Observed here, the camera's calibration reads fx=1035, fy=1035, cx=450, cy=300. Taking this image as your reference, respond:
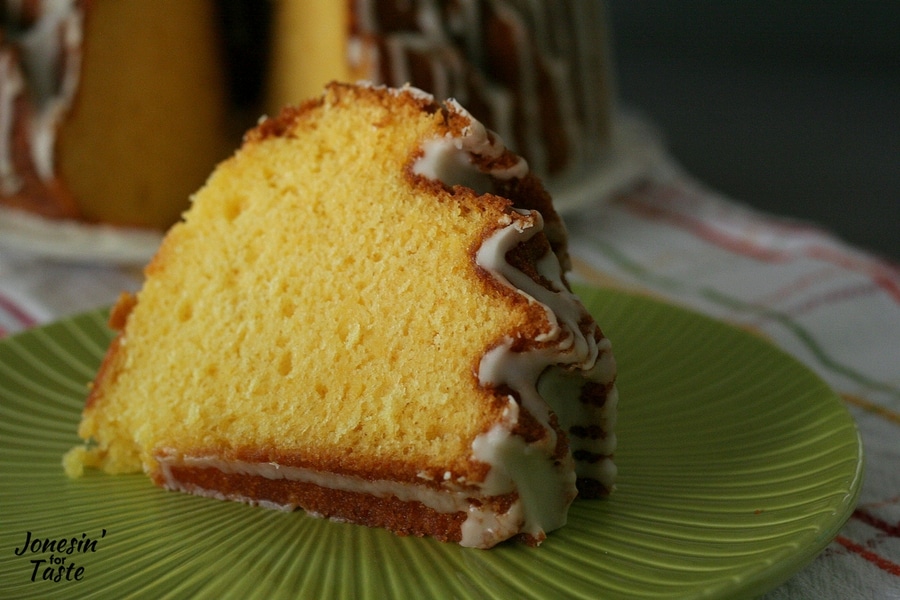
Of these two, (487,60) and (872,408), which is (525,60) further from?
(872,408)

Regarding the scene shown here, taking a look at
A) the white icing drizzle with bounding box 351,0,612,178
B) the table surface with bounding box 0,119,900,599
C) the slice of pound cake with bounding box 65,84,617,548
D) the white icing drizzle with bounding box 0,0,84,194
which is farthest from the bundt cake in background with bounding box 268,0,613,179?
the slice of pound cake with bounding box 65,84,617,548

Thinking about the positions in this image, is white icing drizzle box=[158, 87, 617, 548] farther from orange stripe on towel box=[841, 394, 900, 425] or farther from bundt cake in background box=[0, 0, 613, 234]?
bundt cake in background box=[0, 0, 613, 234]

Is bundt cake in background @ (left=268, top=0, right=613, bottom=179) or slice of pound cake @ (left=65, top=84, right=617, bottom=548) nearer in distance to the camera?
slice of pound cake @ (left=65, top=84, right=617, bottom=548)

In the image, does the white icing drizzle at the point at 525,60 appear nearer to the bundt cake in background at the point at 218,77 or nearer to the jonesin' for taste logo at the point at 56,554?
the bundt cake in background at the point at 218,77

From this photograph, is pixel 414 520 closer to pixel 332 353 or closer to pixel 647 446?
pixel 332 353

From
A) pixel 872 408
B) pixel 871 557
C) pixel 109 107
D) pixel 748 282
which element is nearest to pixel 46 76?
pixel 109 107

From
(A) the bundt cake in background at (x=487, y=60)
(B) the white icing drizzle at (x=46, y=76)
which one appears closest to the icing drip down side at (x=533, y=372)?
(A) the bundt cake in background at (x=487, y=60)

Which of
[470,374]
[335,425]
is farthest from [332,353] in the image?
[470,374]
